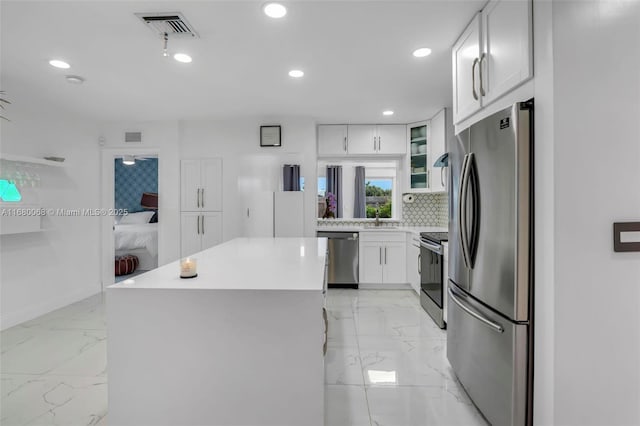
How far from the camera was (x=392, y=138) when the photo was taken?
16.1 ft

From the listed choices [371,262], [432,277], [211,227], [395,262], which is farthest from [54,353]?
[395,262]

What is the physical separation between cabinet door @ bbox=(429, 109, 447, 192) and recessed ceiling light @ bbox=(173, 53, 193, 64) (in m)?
2.94

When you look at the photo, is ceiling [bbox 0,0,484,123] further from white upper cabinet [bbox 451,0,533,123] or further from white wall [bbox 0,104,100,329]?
white wall [bbox 0,104,100,329]

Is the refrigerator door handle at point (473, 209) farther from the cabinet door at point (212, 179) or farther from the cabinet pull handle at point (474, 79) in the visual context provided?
the cabinet door at point (212, 179)

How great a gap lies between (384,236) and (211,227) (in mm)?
2502

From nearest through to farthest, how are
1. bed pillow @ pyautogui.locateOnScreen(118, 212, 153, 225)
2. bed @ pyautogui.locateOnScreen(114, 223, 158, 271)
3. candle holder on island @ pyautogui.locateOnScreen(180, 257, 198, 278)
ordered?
candle holder on island @ pyautogui.locateOnScreen(180, 257, 198, 278), bed @ pyautogui.locateOnScreen(114, 223, 158, 271), bed pillow @ pyautogui.locateOnScreen(118, 212, 153, 225)

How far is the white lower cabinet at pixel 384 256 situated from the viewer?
4711mm

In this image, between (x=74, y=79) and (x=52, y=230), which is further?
(x=52, y=230)

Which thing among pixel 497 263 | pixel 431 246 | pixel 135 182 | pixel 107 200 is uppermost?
pixel 135 182

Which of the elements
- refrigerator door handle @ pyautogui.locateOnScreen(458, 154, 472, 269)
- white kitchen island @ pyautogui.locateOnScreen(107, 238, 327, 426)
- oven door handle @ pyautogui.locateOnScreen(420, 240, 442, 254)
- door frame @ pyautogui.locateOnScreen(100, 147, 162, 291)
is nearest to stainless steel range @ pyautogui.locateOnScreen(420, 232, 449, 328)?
oven door handle @ pyautogui.locateOnScreen(420, 240, 442, 254)

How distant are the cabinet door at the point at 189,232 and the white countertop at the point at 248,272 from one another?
237 centimetres

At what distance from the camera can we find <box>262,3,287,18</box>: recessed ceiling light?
6.67 ft

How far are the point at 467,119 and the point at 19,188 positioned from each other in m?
4.37

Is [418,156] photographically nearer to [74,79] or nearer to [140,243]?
[74,79]
